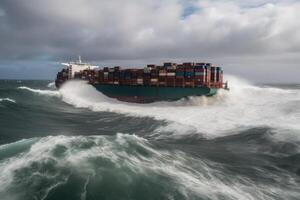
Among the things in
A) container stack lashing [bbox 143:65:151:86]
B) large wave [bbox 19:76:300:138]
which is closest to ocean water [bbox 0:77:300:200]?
large wave [bbox 19:76:300:138]

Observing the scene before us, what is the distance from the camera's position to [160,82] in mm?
55969

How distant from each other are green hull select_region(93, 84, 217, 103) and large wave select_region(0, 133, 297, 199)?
37.1 m

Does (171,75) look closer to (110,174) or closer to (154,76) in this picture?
(154,76)

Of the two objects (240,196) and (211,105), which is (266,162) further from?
(211,105)

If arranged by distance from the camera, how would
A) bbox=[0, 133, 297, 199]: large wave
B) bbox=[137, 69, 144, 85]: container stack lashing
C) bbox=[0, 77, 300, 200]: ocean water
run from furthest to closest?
bbox=[137, 69, 144, 85]: container stack lashing, bbox=[0, 77, 300, 200]: ocean water, bbox=[0, 133, 297, 199]: large wave

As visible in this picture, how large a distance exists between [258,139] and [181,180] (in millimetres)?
12546

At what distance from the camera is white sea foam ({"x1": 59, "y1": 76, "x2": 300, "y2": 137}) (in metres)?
28.2

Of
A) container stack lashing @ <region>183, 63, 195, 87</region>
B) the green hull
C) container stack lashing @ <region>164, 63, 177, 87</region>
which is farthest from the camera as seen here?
container stack lashing @ <region>164, 63, 177, 87</region>

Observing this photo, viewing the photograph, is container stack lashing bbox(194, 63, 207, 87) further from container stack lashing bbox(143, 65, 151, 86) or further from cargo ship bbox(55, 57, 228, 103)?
container stack lashing bbox(143, 65, 151, 86)

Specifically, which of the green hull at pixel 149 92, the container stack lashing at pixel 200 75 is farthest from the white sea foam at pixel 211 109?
the container stack lashing at pixel 200 75

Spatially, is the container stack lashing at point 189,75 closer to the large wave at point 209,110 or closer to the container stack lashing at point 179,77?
the container stack lashing at point 179,77

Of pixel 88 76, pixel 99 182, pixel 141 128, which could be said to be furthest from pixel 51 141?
pixel 88 76

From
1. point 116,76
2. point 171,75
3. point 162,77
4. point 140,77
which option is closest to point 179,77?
point 171,75

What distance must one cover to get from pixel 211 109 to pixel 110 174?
34253mm
